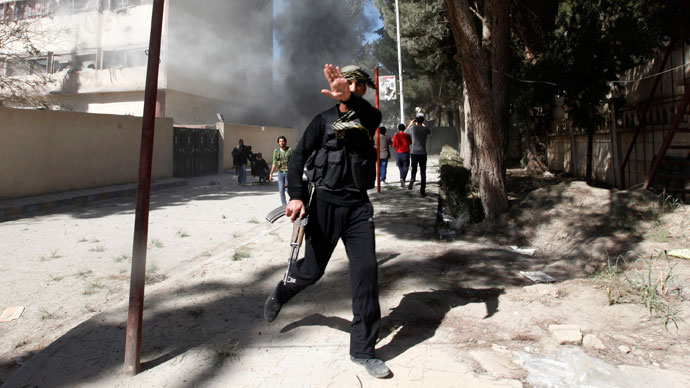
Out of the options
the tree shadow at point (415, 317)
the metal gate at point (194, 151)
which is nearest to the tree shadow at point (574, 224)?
the tree shadow at point (415, 317)

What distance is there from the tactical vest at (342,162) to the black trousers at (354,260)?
0.13 metres

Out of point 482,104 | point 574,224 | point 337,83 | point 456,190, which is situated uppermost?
point 482,104

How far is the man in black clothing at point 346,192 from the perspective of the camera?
261 cm

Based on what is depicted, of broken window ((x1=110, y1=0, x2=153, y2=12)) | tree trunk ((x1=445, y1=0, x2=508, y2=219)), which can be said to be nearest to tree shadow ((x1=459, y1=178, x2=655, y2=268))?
tree trunk ((x1=445, y1=0, x2=508, y2=219))

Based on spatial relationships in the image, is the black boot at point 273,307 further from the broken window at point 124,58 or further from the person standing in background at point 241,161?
the broken window at point 124,58

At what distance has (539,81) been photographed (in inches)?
360

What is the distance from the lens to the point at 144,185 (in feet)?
8.40


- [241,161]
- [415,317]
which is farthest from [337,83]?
[241,161]

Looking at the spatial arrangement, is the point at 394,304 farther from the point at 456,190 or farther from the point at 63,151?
the point at 63,151

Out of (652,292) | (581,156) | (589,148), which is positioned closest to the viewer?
(652,292)

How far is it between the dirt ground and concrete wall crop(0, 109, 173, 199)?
423cm

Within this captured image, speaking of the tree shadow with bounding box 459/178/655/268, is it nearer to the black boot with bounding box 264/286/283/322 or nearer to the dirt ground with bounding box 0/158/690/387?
the dirt ground with bounding box 0/158/690/387

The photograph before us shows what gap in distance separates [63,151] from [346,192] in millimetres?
11041

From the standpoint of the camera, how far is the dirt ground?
266cm
